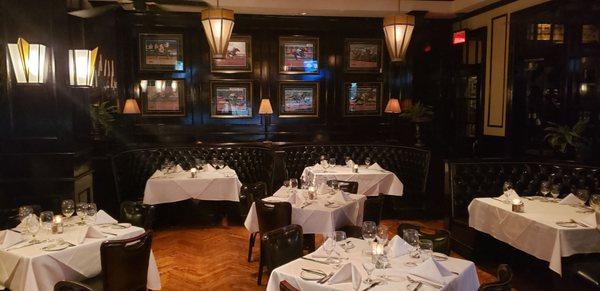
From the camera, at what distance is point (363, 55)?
8828 millimetres

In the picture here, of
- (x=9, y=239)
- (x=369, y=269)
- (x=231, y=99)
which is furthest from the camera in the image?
(x=231, y=99)

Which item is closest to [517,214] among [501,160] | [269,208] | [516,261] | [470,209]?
[470,209]

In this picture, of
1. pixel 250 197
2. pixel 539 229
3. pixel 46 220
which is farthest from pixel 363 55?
pixel 46 220

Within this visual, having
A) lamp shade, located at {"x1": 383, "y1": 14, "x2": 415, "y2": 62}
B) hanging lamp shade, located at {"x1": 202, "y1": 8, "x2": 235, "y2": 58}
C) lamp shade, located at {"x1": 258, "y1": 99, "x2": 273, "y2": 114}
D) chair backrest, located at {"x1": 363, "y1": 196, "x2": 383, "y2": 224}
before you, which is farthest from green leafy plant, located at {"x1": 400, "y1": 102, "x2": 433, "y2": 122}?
hanging lamp shade, located at {"x1": 202, "y1": 8, "x2": 235, "y2": 58}

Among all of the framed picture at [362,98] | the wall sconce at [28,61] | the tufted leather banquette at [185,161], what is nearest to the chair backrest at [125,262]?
the wall sconce at [28,61]

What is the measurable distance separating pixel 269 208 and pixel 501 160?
3189mm

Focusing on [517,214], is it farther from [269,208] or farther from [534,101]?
[534,101]

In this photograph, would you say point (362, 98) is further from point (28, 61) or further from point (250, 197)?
point (28, 61)

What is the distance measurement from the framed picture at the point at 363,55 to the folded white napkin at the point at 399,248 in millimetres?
6138

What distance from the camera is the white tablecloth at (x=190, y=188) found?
611cm

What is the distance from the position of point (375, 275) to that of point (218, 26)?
107 inches

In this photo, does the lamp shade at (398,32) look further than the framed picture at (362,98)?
No

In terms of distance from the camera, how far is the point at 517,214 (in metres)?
4.15

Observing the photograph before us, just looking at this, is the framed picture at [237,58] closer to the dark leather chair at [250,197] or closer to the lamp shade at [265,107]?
the lamp shade at [265,107]
